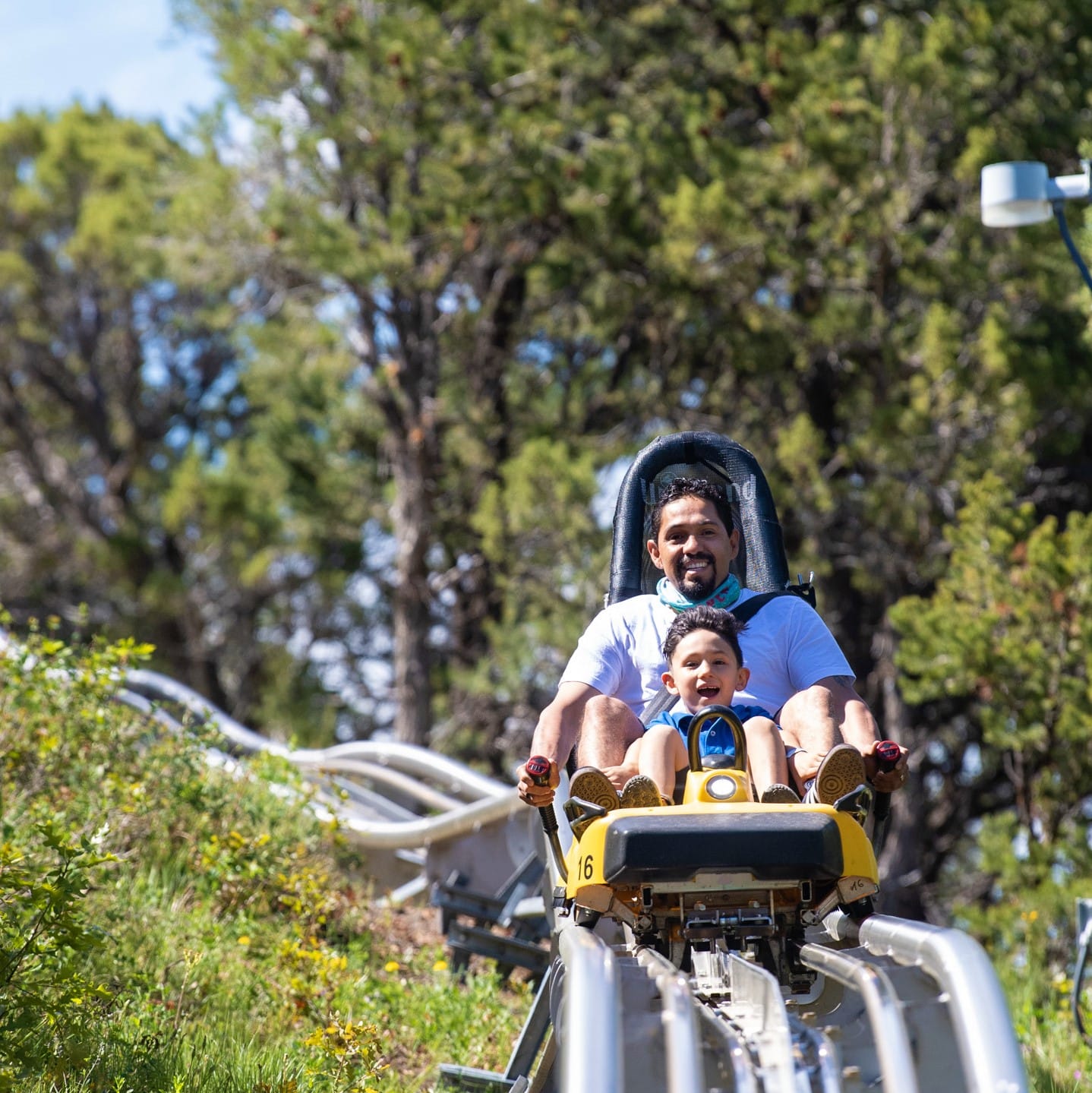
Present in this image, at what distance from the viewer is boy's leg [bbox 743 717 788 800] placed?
348cm

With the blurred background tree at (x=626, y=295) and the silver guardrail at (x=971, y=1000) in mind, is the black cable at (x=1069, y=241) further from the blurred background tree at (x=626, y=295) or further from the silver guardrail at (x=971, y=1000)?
the silver guardrail at (x=971, y=1000)

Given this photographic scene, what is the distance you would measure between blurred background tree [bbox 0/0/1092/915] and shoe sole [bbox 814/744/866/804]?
6000 mm

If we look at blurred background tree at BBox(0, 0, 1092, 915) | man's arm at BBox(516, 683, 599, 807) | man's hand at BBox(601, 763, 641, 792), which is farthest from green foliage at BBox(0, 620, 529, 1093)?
blurred background tree at BBox(0, 0, 1092, 915)

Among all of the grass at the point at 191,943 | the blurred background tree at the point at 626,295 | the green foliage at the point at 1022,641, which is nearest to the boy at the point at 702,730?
the grass at the point at 191,943

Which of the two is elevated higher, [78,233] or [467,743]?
[78,233]

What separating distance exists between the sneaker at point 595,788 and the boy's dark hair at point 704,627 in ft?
1.85

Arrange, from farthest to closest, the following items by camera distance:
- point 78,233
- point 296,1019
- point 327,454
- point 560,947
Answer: point 78,233 < point 327,454 < point 296,1019 < point 560,947

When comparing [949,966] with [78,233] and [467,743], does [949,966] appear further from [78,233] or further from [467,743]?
[78,233]

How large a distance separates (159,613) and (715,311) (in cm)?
999

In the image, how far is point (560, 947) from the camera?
10.1 ft

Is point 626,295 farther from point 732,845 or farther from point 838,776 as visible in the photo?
point 732,845

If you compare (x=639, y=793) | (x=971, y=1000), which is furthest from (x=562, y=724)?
(x=971, y=1000)

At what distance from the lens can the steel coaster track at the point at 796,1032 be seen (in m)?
2.51

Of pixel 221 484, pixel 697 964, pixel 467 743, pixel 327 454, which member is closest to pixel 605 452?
pixel 467 743
